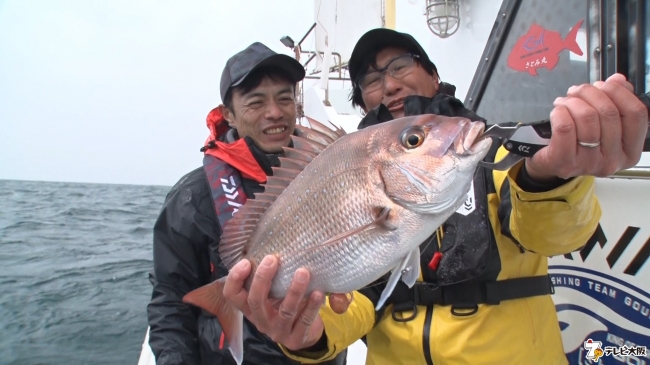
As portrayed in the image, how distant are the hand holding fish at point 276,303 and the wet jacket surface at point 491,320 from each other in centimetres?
23

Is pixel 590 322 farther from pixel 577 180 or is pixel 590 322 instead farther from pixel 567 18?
pixel 567 18

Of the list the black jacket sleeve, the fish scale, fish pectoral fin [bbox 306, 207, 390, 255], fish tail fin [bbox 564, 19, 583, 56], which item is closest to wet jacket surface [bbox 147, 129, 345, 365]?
the black jacket sleeve

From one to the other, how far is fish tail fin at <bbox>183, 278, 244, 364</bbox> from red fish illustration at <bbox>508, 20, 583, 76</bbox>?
8.27ft

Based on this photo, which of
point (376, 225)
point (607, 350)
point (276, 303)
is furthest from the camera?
point (607, 350)

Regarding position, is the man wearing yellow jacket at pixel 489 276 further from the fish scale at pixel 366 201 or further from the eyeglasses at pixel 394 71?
the eyeglasses at pixel 394 71

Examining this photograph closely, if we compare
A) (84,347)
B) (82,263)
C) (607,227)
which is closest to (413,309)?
(607,227)

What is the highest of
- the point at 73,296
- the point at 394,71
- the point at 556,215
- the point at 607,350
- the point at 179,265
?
the point at 394,71

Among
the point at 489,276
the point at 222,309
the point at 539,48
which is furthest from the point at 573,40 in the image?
the point at 222,309

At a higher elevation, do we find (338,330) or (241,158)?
(241,158)

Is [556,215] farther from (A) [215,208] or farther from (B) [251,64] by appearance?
(B) [251,64]

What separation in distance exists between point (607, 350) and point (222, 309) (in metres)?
2.08

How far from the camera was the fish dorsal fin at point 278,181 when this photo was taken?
4.95 feet

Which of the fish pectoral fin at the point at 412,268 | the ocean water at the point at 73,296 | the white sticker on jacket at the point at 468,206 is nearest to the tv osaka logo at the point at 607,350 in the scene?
the white sticker on jacket at the point at 468,206

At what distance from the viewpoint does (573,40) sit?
2.65m
